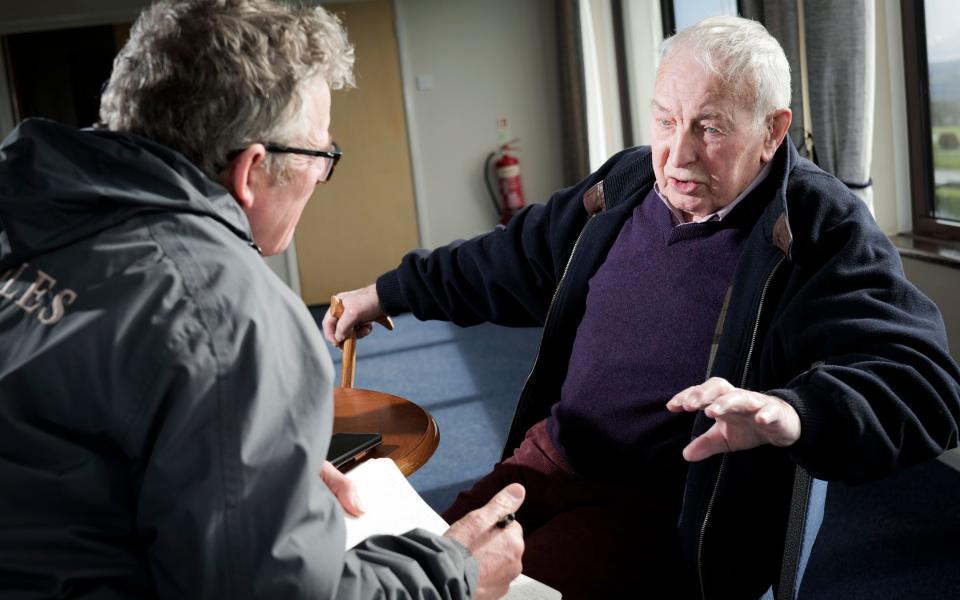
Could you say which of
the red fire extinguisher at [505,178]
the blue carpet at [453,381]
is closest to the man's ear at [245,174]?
the blue carpet at [453,381]

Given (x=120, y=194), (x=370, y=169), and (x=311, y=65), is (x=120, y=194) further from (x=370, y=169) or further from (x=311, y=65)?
(x=370, y=169)

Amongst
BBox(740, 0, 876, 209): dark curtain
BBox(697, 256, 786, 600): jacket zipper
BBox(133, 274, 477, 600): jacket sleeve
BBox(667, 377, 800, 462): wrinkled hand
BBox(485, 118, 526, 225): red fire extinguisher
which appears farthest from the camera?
BBox(485, 118, 526, 225): red fire extinguisher

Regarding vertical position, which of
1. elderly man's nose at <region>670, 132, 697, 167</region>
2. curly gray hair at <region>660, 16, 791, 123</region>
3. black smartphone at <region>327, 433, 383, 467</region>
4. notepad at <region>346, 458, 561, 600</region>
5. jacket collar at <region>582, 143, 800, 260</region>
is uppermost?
curly gray hair at <region>660, 16, 791, 123</region>

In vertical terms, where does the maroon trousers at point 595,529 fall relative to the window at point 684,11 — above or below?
below

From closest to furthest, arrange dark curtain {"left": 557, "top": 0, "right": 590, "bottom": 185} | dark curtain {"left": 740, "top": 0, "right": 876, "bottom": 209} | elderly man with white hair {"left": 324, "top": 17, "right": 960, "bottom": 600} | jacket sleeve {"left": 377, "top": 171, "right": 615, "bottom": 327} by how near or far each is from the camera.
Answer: elderly man with white hair {"left": 324, "top": 17, "right": 960, "bottom": 600} < jacket sleeve {"left": 377, "top": 171, "right": 615, "bottom": 327} < dark curtain {"left": 740, "top": 0, "right": 876, "bottom": 209} < dark curtain {"left": 557, "top": 0, "right": 590, "bottom": 185}

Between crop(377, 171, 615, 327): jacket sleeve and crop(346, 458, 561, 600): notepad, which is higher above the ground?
crop(377, 171, 615, 327): jacket sleeve

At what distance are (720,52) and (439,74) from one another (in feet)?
18.4

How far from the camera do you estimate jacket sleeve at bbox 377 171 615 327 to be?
6.19 feet

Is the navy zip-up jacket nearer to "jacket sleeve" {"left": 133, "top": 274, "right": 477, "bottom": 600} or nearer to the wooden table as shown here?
the wooden table

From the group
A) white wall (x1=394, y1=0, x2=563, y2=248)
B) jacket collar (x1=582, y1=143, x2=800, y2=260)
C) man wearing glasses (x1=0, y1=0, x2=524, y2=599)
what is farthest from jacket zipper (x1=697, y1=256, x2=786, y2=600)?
white wall (x1=394, y1=0, x2=563, y2=248)

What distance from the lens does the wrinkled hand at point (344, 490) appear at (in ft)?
3.79

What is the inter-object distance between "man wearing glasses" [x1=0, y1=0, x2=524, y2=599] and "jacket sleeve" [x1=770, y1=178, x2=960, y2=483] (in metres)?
0.57

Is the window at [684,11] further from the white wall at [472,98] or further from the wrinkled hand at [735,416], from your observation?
the wrinkled hand at [735,416]

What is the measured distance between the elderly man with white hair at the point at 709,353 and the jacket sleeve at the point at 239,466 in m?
0.51
